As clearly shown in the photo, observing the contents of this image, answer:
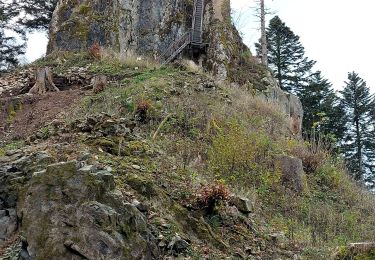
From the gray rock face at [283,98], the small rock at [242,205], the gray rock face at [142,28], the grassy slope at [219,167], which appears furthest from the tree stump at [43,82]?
the small rock at [242,205]

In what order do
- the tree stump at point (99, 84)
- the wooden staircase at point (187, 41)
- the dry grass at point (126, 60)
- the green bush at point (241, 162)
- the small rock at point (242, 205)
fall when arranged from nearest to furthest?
the small rock at point (242, 205)
the green bush at point (241, 162)
the tree stump at point (99, 84)
the dry grass at point (126, 60)
the wooden staircase at point (187, 41)

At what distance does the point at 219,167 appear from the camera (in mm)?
9031

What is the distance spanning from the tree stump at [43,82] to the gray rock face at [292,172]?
7598 millimetres

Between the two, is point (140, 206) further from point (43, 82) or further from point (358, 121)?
point (358, 121)

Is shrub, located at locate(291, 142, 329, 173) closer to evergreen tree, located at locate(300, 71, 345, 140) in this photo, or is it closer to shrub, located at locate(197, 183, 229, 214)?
shrub, located at locate(197, 183, 229, 214)

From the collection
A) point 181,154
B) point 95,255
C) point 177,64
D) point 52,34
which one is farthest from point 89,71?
point 95,255

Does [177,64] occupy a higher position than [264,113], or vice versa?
[177,64]

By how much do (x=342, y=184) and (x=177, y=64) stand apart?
23.2 feet

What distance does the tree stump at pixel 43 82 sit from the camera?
14594 mm

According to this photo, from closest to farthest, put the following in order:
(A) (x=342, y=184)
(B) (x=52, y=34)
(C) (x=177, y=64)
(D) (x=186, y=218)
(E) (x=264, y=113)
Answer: (D) (x=186, y=218) → (A) (x=342, y=184) → (E) (x=264, y=113) → (C) (x=177, y=64) → (B) (x=52, y=34)

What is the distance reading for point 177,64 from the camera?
628 inches

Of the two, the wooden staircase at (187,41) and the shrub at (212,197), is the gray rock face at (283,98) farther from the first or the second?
the shrub at (212,197)

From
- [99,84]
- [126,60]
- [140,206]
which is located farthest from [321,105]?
[140,206]

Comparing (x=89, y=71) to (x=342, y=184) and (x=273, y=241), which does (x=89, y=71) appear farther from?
(x=273, y=241)
